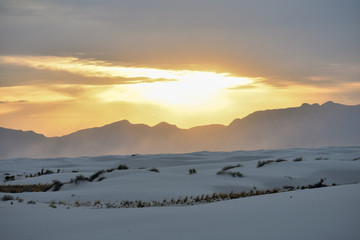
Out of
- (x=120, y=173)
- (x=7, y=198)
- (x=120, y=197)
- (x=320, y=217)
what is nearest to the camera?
(x=320, y=217)

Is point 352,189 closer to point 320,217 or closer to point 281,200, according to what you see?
point 281,200

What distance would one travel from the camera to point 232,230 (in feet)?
23.3

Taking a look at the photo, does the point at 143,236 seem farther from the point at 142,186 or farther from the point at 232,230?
the point at 142,186

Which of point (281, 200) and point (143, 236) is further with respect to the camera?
point (281, 200)

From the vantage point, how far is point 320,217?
7324 millimetres

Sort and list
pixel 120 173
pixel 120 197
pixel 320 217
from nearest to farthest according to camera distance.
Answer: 1. pixel 320 217
2. pixel 120 197
3. pixel 120 173

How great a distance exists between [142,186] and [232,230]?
32.1ft

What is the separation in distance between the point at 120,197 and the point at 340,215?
28.8 feet

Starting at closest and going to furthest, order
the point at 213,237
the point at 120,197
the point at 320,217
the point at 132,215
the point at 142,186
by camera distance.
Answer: the point at 213,237 < the point at 320,217 < the point at 132,215 < the point at 120,197 < the point at 142,186

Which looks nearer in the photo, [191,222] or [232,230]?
[232,230]

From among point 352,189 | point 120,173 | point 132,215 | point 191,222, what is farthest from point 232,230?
point 120,173

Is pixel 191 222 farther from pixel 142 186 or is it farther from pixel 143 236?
pixel 142 186

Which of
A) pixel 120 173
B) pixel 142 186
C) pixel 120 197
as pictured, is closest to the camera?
pixel 120 197

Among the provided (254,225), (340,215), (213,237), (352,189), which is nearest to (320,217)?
(340,215)
